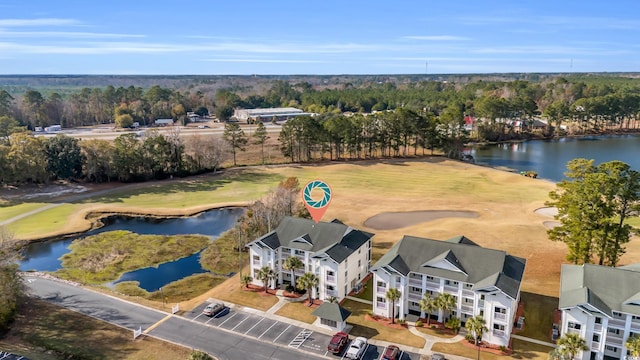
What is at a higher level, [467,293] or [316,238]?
[316,238]

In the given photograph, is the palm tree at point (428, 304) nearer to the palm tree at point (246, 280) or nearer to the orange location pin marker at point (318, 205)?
the orange location pin marker at point (318, 205)

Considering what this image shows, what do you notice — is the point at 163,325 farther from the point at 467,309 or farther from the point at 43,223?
the point at 43,223

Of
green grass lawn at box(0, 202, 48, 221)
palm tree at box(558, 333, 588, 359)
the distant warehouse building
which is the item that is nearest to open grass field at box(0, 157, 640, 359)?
green grass lawn at box(0, 202, 48, 221)

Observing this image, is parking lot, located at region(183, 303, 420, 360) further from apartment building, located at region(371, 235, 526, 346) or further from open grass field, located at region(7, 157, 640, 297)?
open grass field, located at region(7, 157, 640, 297)

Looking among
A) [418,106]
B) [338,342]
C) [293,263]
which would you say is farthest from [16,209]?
[418,106]

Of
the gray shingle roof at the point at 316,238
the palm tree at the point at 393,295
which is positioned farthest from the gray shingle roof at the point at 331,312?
the gray shingle roof at the point at 316,238

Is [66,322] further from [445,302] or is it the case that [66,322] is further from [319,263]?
[445,302]
